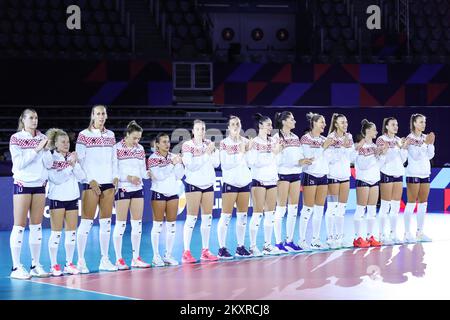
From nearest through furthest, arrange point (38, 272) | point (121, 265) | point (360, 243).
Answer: point (38, 272) → point (121, 265) → point (360, 243)

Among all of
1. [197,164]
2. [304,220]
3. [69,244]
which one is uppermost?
[197,164]

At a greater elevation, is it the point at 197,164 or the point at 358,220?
the point at 197,164

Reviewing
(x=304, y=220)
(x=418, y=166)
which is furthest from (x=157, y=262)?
(x=418, y=166)

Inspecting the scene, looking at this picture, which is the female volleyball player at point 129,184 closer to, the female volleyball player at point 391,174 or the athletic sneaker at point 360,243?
the athletic sneaker at point 360,243

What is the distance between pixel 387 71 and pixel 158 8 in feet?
21.7

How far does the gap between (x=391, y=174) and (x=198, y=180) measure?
3.38 meters

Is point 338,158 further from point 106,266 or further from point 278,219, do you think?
point 106,266

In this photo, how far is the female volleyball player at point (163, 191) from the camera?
10055 millimetres

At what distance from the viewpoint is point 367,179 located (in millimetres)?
11781

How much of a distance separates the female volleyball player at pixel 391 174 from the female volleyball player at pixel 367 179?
17cm

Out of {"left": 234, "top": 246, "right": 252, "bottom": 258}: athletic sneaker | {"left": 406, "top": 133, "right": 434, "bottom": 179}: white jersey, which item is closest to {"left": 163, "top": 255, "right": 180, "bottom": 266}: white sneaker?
{"left": 234, "top": 246, "right": 252, "bottom": 258}: athletic sneaker

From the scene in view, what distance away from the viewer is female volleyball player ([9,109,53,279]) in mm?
9180

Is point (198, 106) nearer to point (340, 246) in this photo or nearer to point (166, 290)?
point (340, 246)

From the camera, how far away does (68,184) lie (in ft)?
31.1
